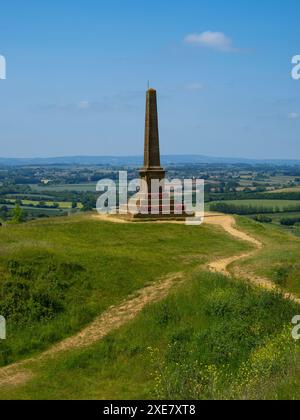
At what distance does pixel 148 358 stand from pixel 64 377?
240 cm

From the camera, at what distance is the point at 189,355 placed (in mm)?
14719

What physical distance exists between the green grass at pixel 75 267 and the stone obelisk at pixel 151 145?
607cm

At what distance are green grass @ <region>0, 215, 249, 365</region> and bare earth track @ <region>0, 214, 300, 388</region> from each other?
395 mm

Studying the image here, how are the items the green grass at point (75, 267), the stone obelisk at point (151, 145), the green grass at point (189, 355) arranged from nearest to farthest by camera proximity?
the green grass at point (189, 355)
the green grass at point (75, 267)
the stone obelisk at point (151, 145)

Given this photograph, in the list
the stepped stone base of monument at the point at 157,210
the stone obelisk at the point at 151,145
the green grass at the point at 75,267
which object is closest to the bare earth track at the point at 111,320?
the green grass at the point at 75,267

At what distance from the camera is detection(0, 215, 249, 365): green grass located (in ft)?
57.9

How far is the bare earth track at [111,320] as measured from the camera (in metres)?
15.1

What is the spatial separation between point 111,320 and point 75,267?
364 centimetres

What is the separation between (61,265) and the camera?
20531mm

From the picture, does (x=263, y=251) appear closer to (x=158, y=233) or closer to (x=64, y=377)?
(x=158, y=233)

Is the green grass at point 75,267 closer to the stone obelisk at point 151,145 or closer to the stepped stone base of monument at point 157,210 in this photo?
the stepped stone base of monument at point 157,210

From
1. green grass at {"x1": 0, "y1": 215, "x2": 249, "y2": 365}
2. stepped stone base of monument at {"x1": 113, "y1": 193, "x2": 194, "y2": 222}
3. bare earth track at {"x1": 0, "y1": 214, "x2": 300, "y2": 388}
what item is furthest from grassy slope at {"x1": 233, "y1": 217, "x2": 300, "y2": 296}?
stepped stone base of monument at {"x1": 113, "y1": 193, "x2": 194, "y2": 222}
